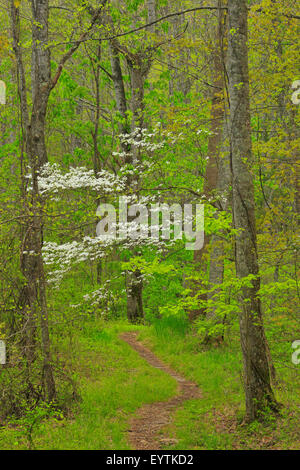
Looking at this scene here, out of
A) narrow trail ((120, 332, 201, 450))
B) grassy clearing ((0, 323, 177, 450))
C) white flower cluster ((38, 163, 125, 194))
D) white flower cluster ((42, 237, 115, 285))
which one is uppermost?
white flower cluster ((38, 163, 125, 194))

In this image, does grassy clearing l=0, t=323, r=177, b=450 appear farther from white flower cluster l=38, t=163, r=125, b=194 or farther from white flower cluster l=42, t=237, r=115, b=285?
white flower cluster l=38, t=163, r=125, b=194

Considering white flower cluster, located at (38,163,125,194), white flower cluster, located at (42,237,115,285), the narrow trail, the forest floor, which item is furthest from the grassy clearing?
white flower cluster, located at (38,163,125,194)

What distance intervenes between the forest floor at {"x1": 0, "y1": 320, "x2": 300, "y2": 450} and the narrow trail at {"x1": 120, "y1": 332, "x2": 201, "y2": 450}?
15mm

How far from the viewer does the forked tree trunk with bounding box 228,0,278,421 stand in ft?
20.7

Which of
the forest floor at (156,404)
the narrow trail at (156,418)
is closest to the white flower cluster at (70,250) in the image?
the forest floor at (156,404)

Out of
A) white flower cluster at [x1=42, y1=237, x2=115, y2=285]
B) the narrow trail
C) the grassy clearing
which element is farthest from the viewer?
white flower cluster at [x1=42, y1=237, x2=115, y2=285]

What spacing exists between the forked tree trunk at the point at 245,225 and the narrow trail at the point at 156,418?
1.38 metres

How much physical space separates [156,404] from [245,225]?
147 inches

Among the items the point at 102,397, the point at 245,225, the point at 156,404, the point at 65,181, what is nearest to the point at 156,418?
the point at 156,404

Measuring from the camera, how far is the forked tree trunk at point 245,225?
20.7 feet

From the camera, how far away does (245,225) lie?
6445 millimetres

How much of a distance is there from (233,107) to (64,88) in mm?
9047

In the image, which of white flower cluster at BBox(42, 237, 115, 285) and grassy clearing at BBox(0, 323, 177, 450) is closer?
grassy clearing at BBox(0, 323, 177, 450)

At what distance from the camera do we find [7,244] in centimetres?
734
